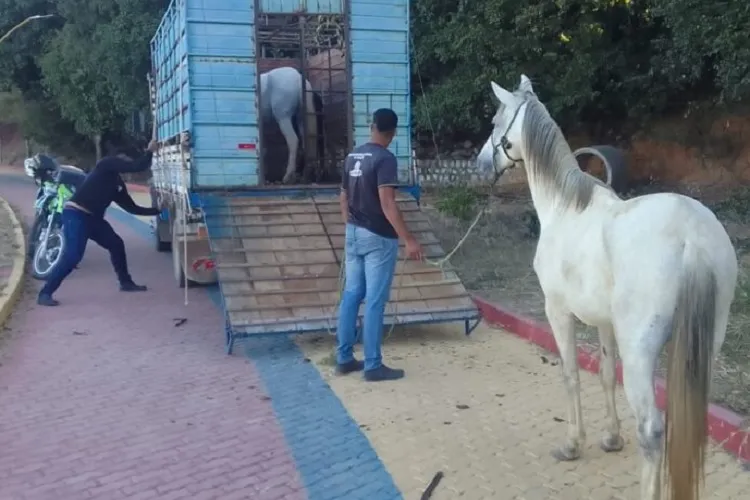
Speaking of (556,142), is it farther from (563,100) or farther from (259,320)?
(563,100)

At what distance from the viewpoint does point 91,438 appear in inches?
176

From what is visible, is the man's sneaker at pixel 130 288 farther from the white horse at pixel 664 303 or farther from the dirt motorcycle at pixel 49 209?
the white horse at pixel 664 303

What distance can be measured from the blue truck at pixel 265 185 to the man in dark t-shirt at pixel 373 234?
2.66 ft

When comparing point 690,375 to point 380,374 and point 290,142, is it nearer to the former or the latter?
point 380,374

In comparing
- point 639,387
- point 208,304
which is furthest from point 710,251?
point 208,304

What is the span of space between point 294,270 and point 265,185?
107cm

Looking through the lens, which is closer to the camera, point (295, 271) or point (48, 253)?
point (295, 271)

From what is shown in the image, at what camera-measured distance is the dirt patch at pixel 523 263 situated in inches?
191

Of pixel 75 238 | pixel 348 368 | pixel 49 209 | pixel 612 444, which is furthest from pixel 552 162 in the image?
→ pixel 49 209

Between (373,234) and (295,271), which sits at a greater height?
(373,234)

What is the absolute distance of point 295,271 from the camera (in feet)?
21.4

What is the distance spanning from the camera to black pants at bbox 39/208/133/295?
8.11 metres

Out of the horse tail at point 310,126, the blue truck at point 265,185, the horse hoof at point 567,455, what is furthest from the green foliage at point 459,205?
the horse hoof at point 567,455

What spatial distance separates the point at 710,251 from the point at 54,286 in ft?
22.9
